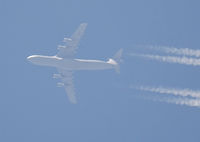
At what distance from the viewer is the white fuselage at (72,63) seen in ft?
542

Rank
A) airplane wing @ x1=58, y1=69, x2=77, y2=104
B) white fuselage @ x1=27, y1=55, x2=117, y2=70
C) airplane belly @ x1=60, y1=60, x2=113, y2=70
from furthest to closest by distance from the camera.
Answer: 1. airplane wing @ x1=58, y1=69, x2=77, y2=104
2. airplane belly @ x1=60, y1=60, x2=113, y2=70
3. white fuselage @ x1=27, y1=55, x2=117, y2=70

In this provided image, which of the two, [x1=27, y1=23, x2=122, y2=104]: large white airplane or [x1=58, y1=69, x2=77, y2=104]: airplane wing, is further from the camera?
[x1=58, y1=69, x2=77, y2=104]: airplane wing

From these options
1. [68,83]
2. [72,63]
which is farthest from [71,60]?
[68,83]

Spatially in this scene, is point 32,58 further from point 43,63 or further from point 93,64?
point 93,64

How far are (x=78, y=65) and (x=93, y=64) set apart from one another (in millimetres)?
3797

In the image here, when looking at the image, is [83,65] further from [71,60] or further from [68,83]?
[68,83]

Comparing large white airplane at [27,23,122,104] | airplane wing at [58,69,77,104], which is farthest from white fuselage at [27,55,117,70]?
airplane wing at [58,69,77,104]

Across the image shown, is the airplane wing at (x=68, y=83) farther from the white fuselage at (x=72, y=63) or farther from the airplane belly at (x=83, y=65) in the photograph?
the airplane belly at (x=83, y=65)

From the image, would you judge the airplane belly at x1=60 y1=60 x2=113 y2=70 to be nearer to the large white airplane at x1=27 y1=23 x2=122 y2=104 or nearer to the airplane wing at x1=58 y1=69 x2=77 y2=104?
the large white airplane at x1=27 y1=23 x2=122 y2=104

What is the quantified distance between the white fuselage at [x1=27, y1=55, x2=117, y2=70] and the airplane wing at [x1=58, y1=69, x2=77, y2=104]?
11.7 feet

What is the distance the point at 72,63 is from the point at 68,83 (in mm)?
7881

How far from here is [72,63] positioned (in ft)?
555

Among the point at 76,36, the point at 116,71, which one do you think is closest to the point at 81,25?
the point at 76,36

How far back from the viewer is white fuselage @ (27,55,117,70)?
165238 mm
